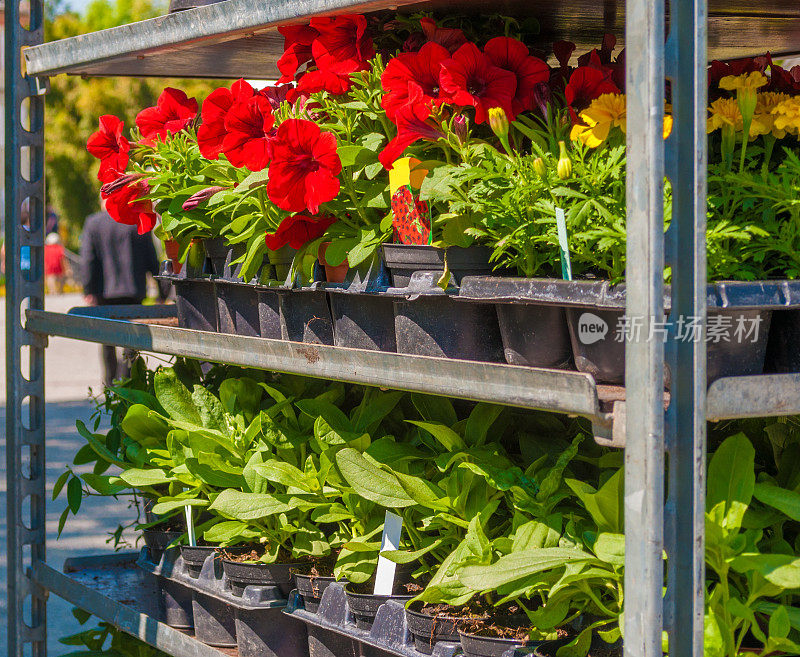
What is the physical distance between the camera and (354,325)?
178cm

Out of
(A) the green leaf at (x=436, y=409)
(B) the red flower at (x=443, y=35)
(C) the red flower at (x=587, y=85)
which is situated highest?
(B) the red flower at (x=443, y=35)

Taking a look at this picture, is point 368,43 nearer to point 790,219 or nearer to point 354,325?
point 354,325

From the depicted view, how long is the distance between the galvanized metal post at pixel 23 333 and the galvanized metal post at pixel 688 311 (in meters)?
1.82

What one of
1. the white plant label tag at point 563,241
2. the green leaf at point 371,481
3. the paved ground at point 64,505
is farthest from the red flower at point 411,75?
the paved ground at point 64,505

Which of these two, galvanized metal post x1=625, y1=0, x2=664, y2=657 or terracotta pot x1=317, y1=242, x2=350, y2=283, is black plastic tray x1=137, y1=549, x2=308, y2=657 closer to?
terracotta pot x1=317, y1=242, x2=350, y2=283

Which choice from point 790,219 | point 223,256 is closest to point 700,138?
point 790,219

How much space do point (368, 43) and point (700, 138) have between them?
2.77 ft

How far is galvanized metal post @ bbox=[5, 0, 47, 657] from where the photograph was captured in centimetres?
251

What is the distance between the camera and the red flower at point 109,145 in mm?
2404

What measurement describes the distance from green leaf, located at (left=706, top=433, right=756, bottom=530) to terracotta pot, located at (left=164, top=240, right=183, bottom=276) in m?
1.38

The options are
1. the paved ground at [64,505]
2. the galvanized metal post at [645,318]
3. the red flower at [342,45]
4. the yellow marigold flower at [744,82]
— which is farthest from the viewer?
A: the paved ground at [64,505]

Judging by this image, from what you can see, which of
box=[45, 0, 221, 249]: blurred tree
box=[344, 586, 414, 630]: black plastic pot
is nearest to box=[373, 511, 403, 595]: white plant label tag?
box=[344, 586, 414, 630]: black plastic pot

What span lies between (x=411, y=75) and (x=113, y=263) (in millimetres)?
5135

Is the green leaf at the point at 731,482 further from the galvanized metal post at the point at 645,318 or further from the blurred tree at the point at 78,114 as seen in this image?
the blurred tree at the point at 78,114
